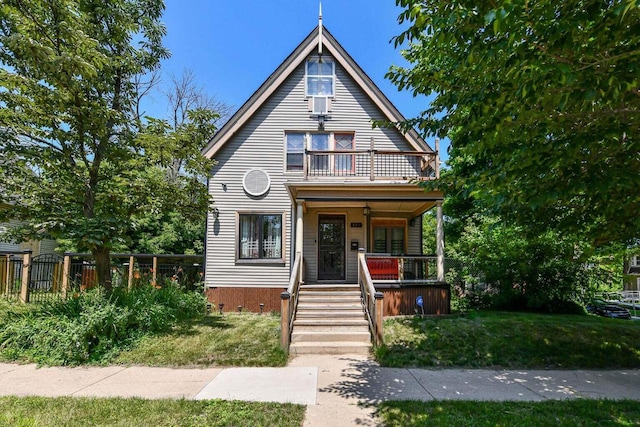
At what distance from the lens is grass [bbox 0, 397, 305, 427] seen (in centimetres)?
386

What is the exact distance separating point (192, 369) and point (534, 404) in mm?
5161

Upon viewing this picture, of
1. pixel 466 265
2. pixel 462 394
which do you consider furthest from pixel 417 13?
pixel 466 265

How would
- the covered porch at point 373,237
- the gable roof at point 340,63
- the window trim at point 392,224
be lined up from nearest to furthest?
1. the covered porch at point 373,237
2. the gable roof at point 340,63
3. the window trim at point 392,224

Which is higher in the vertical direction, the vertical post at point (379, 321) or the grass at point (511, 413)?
the vertical post at point (379, 321)

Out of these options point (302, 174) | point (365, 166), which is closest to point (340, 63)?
point (365, 166)

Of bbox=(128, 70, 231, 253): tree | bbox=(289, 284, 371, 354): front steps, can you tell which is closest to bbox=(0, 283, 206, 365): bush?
bbox=(128, 70, 231, 253): tree

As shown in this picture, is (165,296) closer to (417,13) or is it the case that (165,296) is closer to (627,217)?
(417,13)

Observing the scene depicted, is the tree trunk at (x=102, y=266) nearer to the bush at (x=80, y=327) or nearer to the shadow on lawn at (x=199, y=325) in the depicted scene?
the bush at (x=80, y=327)

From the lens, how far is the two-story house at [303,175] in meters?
11.5

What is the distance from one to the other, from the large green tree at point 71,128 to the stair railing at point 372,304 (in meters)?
5.21

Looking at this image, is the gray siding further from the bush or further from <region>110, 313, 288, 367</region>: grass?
the bush

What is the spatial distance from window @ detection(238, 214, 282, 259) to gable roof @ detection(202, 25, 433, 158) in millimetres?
3219

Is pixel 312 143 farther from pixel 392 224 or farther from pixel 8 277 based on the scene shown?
pixel 8 277

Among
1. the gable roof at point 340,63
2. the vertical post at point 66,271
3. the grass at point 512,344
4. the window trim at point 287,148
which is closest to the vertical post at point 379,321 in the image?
the grass at point 512,344
